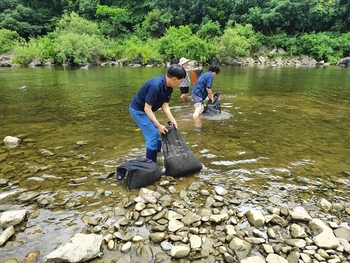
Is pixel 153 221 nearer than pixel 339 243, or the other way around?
pixel 339 243

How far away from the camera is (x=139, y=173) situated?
3.96m

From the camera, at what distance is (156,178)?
4145mm

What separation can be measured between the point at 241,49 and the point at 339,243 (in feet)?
117

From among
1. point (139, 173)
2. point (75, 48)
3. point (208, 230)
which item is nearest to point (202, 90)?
point (139, 173)

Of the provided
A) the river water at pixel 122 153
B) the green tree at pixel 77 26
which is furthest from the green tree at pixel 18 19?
the river water at pixel 122 153

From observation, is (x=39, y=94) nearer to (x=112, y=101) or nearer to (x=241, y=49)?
(x=112, y=101)

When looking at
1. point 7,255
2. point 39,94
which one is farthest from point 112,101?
point 7,255

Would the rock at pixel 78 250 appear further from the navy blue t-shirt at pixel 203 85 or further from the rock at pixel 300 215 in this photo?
the navy blue t-shirt at pixel 203 85

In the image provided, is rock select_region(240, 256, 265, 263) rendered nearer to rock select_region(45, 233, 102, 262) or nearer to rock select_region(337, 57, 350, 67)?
rock select_region(45, 233, 102, 262)

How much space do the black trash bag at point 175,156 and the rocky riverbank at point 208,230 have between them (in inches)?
20.2

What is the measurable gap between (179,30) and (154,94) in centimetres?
3802

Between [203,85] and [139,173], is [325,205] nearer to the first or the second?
[139,173]

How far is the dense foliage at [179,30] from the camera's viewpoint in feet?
117

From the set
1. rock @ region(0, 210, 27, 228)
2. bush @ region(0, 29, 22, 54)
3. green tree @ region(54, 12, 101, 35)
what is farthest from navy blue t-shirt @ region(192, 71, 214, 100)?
bush @ region(0, 29, 22, 54)
